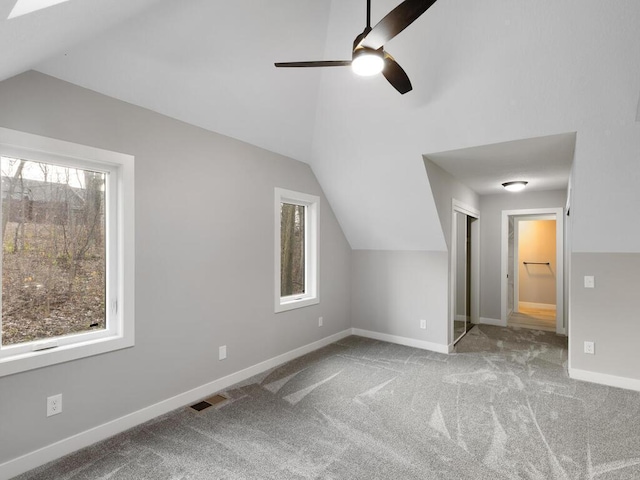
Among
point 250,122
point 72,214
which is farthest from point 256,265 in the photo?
point 72,214

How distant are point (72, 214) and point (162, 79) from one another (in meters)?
1.17

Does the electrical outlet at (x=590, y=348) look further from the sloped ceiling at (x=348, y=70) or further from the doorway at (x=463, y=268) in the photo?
the sloped ceiling at (x=348, y=70)

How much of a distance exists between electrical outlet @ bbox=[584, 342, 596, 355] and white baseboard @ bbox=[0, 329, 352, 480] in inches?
125

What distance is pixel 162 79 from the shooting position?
8.52 ft

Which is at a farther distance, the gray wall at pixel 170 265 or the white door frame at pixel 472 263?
the white door frame at pixel 472 263

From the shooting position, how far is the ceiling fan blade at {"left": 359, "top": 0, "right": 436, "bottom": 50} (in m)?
1.59

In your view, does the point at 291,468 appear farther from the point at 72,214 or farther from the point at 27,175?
the point at 27,175

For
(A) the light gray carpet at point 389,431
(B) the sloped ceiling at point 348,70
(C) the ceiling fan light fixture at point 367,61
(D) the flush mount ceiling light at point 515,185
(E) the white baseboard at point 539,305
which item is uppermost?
(B) the sloped ceiling at point 348,70

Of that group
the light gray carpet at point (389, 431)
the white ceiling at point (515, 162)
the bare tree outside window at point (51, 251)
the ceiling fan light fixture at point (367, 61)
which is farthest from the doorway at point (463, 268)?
the bare tree outside window at point (51, 251)

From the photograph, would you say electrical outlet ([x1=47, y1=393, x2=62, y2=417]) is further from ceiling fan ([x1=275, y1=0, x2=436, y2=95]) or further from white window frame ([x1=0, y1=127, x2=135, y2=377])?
ceiling fan ([x1=275, y1=0, x2=436, y2=95])

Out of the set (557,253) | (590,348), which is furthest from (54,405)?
(557,253)

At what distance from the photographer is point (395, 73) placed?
2277mm

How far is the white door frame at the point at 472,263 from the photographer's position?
454 centimetres

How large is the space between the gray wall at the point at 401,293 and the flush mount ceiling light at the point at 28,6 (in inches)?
166
